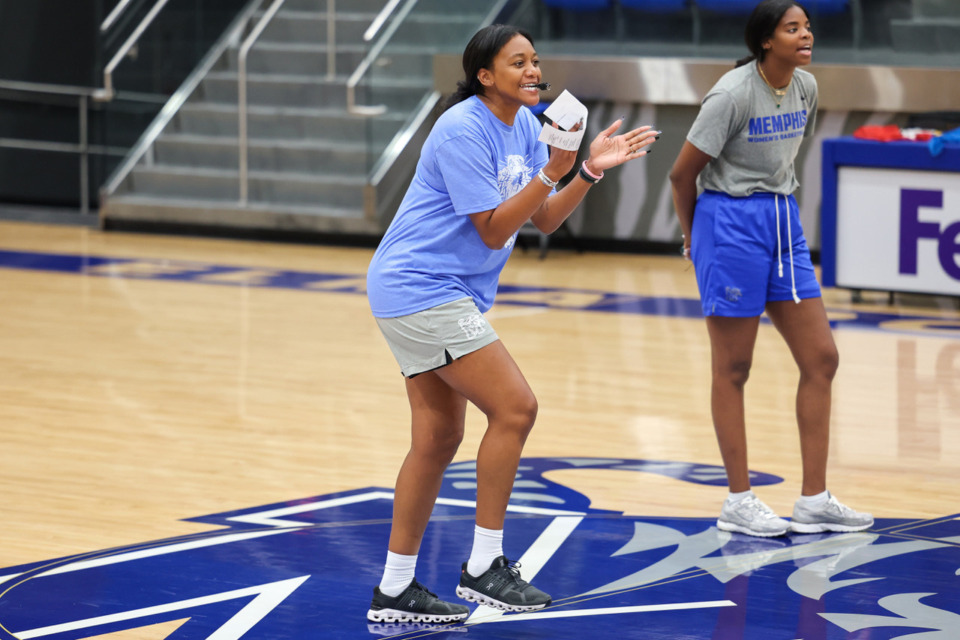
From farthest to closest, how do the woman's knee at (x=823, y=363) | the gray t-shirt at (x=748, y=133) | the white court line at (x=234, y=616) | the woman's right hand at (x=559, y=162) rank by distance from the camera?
the woman's knee at (x=823, y=363), the gray t-shirt at (x=748, y=133), the white court line at (x=234, y=616), the woman's right hand at (x=559, y=162)

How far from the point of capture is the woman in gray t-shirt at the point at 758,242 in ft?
14.3

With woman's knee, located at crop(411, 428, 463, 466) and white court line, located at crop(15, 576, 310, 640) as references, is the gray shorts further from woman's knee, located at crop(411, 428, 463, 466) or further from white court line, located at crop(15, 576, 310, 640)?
white court line, located at crop(15, 576, 310, 640)

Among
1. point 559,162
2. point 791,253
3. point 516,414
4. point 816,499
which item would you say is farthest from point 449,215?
point 816,499

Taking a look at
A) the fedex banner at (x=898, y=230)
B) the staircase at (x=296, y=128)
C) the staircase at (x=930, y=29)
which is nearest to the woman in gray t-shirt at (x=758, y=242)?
the fedex banner at (x=898, y=230)

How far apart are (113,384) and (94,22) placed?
8164 millimetres

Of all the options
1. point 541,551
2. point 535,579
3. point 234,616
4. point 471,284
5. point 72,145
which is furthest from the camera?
point 72,145

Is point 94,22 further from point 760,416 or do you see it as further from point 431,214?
point 431,214

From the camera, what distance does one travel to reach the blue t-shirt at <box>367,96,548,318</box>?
135 inches

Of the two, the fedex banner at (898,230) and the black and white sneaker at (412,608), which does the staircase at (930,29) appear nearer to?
the fedex banner at (898,230)

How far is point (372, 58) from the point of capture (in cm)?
1193

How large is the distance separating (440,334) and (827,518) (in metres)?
1.58

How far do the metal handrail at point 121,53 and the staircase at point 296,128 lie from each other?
0.67 m

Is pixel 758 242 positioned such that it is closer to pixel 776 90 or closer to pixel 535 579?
pixel 776 90

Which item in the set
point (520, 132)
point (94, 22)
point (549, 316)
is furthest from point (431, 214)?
point (94, 22)
